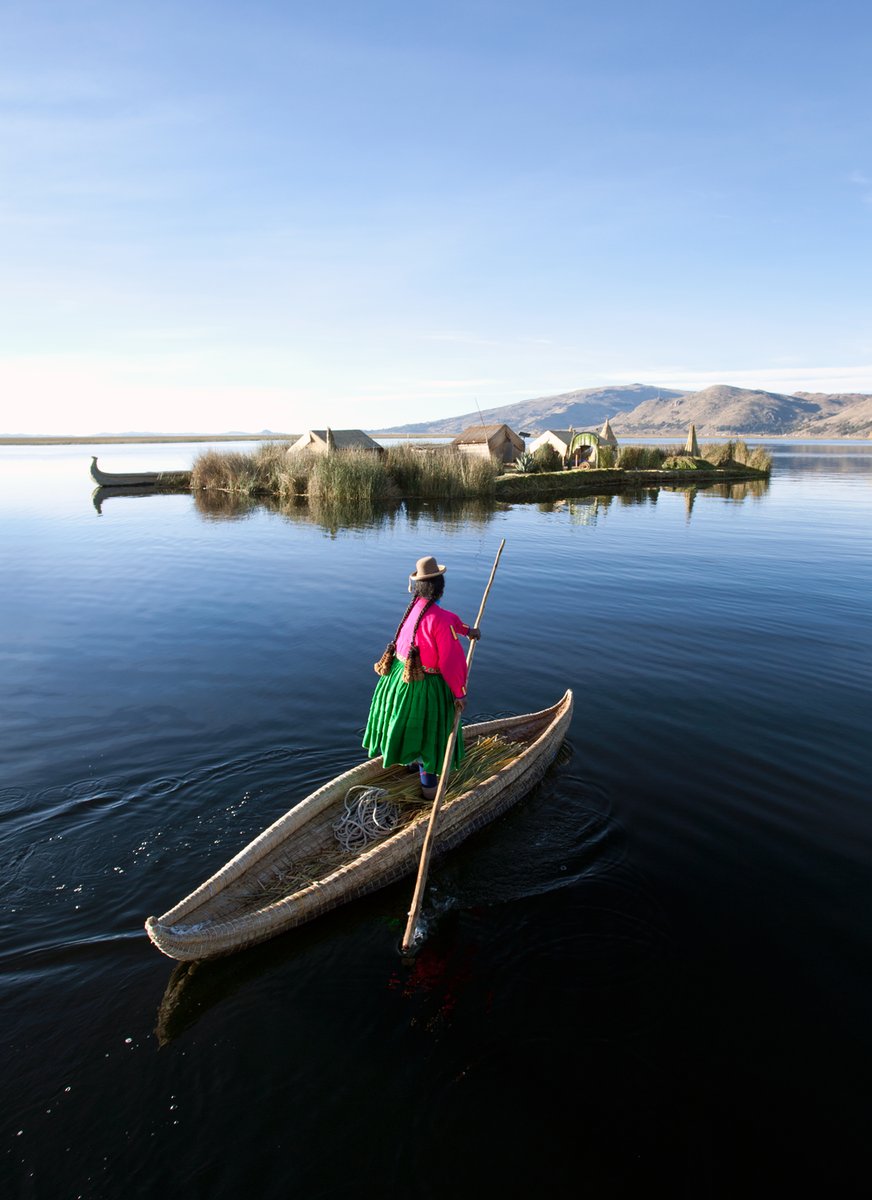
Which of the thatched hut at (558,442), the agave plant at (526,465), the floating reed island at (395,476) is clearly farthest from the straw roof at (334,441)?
the thatched hut at (558,442)

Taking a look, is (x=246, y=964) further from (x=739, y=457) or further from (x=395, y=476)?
(x=739, y=457)

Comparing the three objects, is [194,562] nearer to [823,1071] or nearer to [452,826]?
[452,826]

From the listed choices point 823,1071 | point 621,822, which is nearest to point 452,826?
point 621,822

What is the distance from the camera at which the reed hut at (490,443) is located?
37.9 metres

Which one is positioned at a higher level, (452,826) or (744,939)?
(452,826)

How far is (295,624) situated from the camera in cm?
1168

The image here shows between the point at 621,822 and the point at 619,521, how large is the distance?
20.2 metres

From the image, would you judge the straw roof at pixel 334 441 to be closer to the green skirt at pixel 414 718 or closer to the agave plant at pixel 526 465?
the agave plant at pixel 526 465

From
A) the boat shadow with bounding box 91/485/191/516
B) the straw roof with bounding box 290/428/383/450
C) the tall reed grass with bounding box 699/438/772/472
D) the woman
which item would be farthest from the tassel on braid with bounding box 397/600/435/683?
the tall reed grass with bounding box 699/438/772/472

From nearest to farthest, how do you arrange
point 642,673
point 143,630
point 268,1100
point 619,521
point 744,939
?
1. point 268,1100
2. point 744,939
3. point 642,673
4. point 143,630
5. point 619,521

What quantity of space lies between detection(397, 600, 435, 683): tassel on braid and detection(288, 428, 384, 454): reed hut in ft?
90.0

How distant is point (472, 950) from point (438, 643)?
2.01m

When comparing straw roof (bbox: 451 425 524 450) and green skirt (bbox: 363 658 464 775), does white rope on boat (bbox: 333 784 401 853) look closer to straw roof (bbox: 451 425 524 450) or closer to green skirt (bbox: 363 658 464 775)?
green skirt (bbox: 363 658 464 775)

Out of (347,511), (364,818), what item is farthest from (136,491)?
(364,818)
